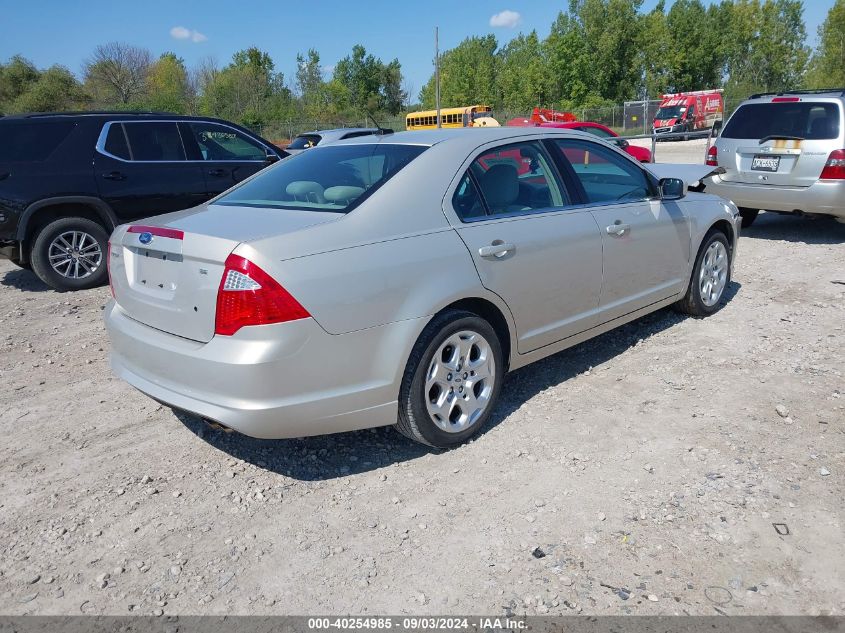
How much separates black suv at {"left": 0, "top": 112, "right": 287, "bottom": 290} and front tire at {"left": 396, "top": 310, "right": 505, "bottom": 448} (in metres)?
5.33

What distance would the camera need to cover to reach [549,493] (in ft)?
10.4

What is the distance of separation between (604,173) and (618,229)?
1.78ft

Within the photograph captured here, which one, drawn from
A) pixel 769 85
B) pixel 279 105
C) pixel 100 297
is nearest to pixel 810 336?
pixel 100 297

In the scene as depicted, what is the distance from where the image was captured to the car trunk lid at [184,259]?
9.61ft

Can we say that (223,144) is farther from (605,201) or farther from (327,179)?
(605,201)

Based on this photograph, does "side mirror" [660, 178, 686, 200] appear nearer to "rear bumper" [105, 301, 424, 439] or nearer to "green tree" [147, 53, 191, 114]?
"rear bumper" [105, 301, 424, 439]

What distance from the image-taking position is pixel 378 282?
3.06 m

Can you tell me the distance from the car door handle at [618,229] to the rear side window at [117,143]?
564cm

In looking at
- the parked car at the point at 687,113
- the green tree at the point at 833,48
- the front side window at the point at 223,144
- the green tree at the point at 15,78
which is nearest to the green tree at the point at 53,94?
the green tree at the point at 15,78

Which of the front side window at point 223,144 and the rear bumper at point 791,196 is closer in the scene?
the rear bumper at point 791,196

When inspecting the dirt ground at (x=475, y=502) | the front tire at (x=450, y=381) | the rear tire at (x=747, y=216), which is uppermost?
the front tire at (x=450, y=381)

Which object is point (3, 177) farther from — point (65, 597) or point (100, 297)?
point (65, 597)

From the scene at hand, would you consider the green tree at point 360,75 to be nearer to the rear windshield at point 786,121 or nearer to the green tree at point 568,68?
the green tree at point 568,68

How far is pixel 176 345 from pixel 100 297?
4.52 m
